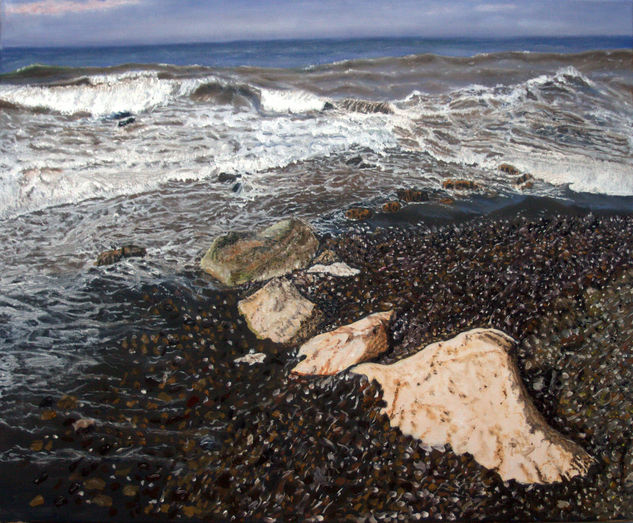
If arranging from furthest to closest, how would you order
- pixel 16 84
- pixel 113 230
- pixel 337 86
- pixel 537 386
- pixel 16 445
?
pixel 337 86 < pixel 16 84 < pixel 113 230 < pixel 537 386 < pixel 16 445

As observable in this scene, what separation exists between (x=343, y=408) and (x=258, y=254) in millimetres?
1735

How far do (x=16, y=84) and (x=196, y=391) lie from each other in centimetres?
429

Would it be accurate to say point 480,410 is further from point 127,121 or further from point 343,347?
point 127,121

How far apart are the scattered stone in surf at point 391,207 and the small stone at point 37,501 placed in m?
3.99

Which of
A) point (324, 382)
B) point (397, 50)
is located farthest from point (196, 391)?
point (397, 50)

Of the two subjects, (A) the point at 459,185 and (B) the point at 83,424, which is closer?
(B) the point at 83,424

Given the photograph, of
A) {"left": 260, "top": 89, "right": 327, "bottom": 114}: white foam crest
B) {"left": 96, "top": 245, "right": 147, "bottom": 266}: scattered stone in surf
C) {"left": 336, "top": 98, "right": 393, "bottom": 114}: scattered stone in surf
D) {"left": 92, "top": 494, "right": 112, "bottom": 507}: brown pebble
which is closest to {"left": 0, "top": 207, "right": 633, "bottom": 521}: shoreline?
{"left": 92, "top": 494, "right": 112, "bottom": 507}: brown pebble

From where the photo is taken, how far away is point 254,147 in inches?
234

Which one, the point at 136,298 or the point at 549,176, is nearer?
the point at 136,298

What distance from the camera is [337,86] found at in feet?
18.7

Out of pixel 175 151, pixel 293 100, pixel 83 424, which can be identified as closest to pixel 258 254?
pixel 83 424

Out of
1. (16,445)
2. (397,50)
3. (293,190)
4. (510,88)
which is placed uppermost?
(397,50)

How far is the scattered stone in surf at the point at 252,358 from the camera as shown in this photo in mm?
3477

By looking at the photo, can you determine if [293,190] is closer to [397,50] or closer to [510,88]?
[397,50]
